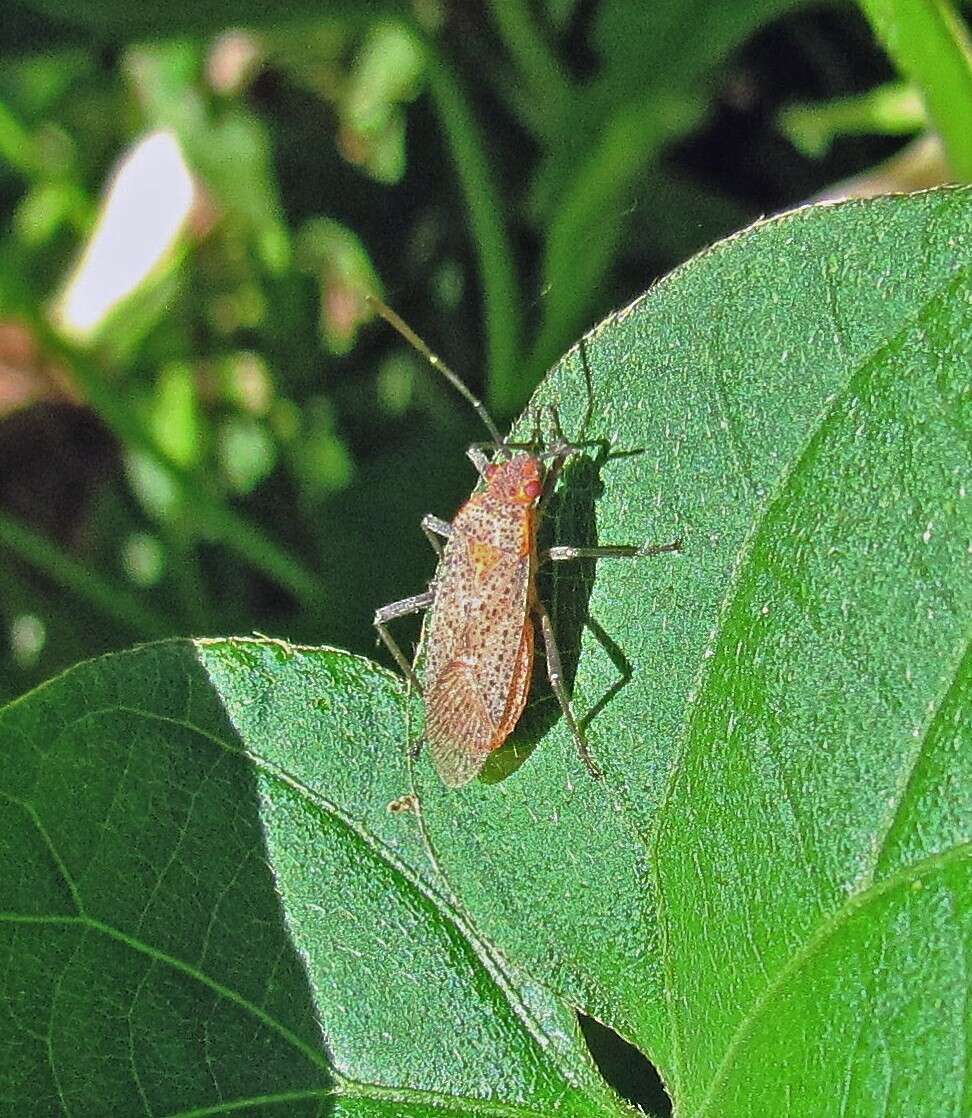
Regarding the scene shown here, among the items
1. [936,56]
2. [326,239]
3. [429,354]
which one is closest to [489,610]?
[429,354]

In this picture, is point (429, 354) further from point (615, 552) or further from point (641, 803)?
point (641, 803)

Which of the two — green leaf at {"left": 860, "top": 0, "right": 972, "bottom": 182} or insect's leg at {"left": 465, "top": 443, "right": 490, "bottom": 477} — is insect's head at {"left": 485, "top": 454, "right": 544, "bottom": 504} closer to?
insect's leg at {"left": 465, "top": 443, "right": 490, "bottom": 477}

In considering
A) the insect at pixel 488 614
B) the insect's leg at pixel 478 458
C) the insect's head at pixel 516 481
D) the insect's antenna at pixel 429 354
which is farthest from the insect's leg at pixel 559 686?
the insect's leg at pixel 478 458

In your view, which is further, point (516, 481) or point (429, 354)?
point (429, 354)

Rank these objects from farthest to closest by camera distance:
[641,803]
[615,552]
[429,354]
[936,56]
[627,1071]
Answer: [429,354]
[936,56]
[627,1071]
[615,552]
[641,803]

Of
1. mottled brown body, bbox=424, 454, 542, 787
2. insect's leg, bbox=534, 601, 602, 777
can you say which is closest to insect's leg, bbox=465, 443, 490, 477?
mottled brown body, bbox=424, 454, 542, 787

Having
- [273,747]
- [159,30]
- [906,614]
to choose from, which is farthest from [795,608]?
[159,30]

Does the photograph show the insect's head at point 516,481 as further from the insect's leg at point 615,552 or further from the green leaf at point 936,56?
the green leaf at point 936,56
